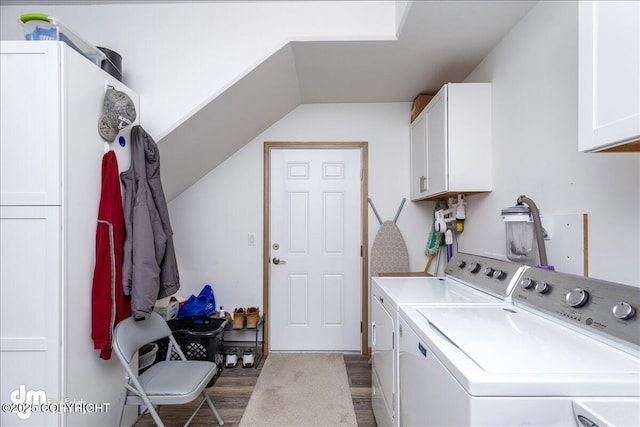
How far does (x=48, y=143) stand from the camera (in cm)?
129

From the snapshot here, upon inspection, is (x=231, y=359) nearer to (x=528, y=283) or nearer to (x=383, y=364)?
(x=383, y=364)

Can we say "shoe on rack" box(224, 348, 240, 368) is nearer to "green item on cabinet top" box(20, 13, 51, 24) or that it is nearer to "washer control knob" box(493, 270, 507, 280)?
"washer control knob" box(493, 270, 507, 280)

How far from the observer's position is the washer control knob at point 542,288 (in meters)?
1.09

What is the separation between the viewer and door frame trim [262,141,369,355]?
2666 mm

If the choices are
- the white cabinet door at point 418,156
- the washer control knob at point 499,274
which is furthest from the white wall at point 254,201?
the washer control knob at point 499,274

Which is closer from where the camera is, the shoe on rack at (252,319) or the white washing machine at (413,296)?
the white washing machine at (413,296)

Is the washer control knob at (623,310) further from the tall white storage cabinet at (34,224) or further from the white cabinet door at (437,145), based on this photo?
the tall white storage cabinet at (34,224)

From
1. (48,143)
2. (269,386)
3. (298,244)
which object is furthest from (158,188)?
(269,386)

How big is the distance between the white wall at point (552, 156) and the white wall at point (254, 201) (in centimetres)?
81

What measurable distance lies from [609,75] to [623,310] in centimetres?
66

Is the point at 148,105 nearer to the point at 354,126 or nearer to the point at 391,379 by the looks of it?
the point at 354,126

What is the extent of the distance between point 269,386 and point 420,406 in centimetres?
148

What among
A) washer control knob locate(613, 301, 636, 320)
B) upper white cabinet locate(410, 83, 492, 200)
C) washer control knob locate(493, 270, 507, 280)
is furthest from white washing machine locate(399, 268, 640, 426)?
upper white cabinet locate(410, 83, 492, 200)

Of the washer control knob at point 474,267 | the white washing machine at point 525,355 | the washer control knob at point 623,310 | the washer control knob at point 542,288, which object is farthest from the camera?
the washer control knob at point 474,267
